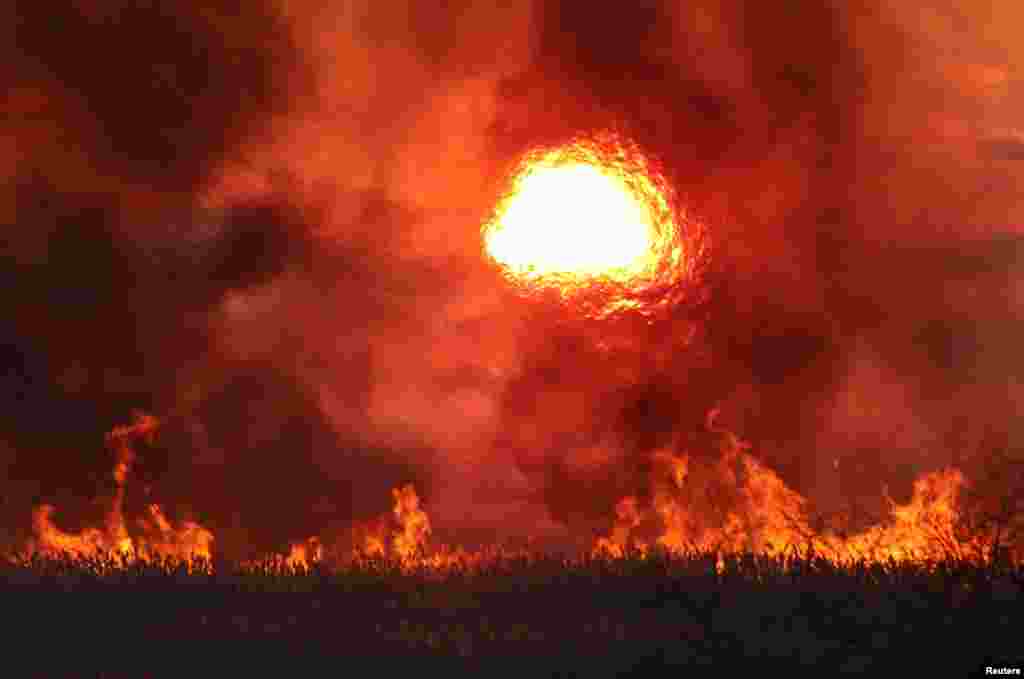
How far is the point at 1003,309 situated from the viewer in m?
21.5

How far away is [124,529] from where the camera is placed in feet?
64.4

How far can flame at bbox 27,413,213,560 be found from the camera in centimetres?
1939

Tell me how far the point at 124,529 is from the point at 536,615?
8.86 meters

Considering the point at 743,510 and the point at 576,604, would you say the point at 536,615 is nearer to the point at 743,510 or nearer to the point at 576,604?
the point at 576,604

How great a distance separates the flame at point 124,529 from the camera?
19.4 metres

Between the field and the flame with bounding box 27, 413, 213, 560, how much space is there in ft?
16.4

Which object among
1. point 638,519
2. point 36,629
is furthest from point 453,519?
point 36,629

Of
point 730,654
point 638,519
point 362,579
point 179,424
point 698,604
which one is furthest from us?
point 179,424

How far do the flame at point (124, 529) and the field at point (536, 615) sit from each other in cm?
500

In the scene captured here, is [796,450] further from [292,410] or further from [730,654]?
[730,654]

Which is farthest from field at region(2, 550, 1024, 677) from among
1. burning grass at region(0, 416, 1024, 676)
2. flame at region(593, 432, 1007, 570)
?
flame at region(593, 432, 1007, 570)

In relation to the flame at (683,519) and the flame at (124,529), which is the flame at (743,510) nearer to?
the flame at (683,519)

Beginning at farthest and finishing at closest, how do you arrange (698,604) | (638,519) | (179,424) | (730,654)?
1. (179,424)
2. (638,519)
3. (698,604)
4. (730,654)

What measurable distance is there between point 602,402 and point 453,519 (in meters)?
2.40
